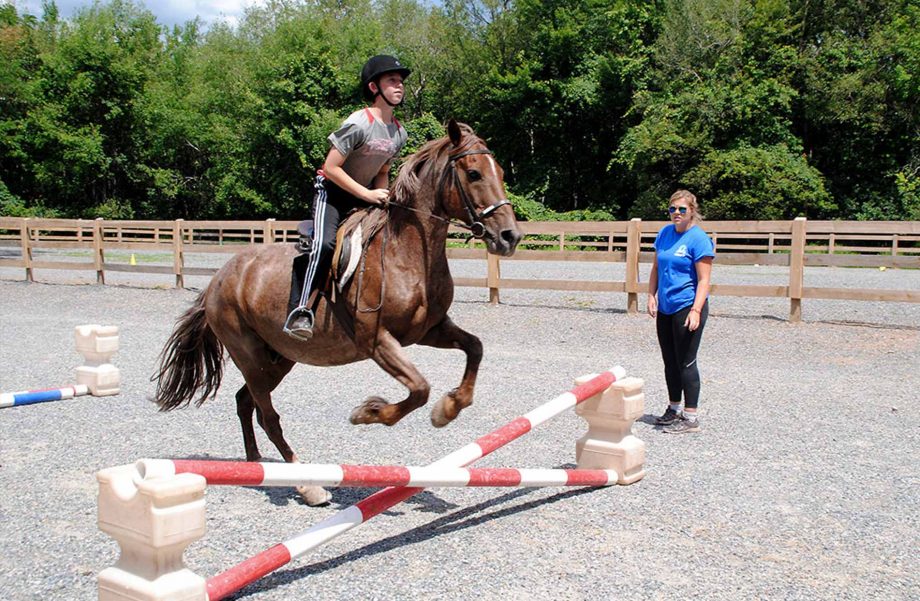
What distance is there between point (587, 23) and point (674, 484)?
39925 mm

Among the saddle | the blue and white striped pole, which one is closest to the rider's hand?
the saddle

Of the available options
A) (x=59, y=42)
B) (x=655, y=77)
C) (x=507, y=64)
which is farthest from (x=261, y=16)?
(x=655, y=77)

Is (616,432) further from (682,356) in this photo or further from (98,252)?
(98,252)

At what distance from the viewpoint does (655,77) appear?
1543 inches

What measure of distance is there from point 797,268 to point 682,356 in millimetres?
6409

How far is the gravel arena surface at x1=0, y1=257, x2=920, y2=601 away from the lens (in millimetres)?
3898

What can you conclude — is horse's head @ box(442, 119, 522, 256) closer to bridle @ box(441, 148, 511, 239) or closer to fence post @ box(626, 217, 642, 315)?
bridle @ box(441, 148, 511, 239)

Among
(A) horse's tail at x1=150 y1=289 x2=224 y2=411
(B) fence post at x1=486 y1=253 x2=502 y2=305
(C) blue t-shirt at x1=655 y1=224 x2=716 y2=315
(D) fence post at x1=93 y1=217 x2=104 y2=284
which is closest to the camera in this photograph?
(A) horse's tail at x1=150 y1=289 x2=224 y2=411

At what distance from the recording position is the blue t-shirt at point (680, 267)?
23.0 feet

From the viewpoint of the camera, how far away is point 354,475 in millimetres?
3744

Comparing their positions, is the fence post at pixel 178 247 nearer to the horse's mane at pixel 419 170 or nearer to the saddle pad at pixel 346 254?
the saddle pad at pixel 346 254

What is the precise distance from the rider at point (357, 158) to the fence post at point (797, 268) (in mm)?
9096

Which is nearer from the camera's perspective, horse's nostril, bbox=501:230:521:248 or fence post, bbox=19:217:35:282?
horse's nostril, bbox=501:230:521:248

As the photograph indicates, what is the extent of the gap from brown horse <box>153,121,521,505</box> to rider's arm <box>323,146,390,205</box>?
12cm
